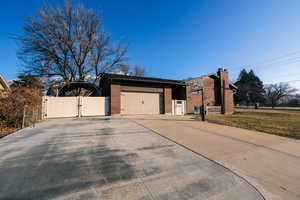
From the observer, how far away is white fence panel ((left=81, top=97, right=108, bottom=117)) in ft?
33.2

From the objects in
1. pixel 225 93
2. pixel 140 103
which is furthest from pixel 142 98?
pixel 225 93

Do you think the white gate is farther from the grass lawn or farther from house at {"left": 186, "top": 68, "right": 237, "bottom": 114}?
house at {"left": 186, "top": 68, "right": 237, "bottom": 114}

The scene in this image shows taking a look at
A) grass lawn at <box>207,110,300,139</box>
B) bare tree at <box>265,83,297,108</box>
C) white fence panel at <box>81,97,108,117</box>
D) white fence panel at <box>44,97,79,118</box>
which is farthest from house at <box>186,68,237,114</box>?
bare tree at <box>265,83,297,108</box>

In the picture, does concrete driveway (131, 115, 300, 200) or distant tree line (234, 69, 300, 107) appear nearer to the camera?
concrete driveway (131, 115, 300, 200)

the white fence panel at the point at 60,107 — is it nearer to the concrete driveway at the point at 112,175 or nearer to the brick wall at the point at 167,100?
the concrete driveway at the point at 112,175

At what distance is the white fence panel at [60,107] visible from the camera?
363 inches

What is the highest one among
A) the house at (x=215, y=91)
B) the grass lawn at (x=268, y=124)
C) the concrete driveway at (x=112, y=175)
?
the house at (x=215, y=91)

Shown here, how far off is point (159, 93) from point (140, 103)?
2.42 metres

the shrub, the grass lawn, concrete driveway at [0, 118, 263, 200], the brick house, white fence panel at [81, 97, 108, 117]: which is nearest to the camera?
concrete driveway at [0, 118, 263, 200]

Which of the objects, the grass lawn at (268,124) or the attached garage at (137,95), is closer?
the grass lawn at (268,124)

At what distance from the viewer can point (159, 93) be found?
12.8 meters

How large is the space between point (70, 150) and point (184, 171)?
2826 millimetres

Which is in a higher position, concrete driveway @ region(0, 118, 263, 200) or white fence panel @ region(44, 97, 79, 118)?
white fence panel @ region(44, 97, 79, 118)

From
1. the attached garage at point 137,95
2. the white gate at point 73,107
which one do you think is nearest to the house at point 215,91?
the attached garage at point 137,95
